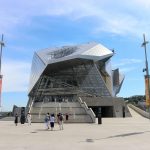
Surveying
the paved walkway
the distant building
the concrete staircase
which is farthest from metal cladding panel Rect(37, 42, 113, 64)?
the paved walkway

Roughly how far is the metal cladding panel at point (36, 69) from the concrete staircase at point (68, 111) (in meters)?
17.1

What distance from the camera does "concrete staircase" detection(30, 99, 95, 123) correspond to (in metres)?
40.6

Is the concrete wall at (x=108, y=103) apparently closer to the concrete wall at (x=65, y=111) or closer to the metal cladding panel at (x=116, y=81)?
the concrete wall at (x=65, y=111)

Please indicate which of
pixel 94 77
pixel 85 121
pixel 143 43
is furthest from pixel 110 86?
pixel 143 43

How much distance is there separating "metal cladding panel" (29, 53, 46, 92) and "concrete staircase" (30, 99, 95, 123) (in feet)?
56.0

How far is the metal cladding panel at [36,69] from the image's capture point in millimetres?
71062

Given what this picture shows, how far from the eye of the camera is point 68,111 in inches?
1860

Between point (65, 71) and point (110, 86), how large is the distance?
445 inches

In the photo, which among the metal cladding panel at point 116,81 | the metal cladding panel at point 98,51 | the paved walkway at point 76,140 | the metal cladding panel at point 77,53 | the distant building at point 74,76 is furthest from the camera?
the metal cladding panel at point 116,81

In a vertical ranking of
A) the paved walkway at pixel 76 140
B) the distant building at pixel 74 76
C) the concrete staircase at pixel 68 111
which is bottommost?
the paved walkway at pixel 76 140

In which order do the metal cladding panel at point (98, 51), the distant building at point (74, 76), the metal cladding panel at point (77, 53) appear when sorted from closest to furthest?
the distant building at point (74, 76)
the metal cladding panel at point (77, 53)
the metal cladding panel at point (98, 51)

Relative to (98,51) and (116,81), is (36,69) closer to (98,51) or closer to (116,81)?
(98,51)

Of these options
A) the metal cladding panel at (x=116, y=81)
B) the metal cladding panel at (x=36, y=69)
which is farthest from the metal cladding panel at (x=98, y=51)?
the metal cladding panel at (x=116, y=81)

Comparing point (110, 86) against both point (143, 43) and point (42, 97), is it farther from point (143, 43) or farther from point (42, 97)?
point (143, 43)
